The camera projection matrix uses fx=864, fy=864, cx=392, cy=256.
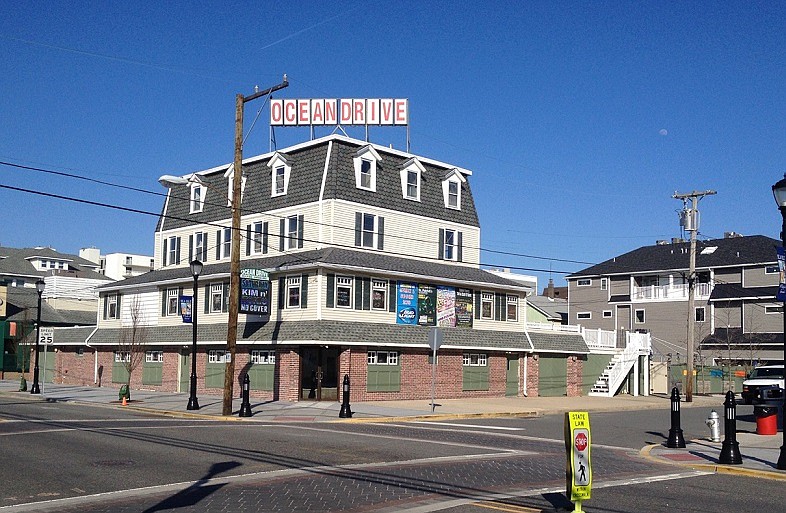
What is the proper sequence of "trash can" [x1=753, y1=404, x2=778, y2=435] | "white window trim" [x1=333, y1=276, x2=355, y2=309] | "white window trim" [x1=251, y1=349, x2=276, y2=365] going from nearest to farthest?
"trash can" [x1=753, y1=404, x2=778, y2=435] < "white window trim" [x1=333, y1=276, x2=355, y2=309] < "white window trim" [x1=251, y1=349, x2=276, y2=365]

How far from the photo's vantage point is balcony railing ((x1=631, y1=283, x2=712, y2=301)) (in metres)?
70.2

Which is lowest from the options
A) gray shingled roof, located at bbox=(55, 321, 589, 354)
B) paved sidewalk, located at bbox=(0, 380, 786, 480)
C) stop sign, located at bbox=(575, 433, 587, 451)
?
paved sidewalk, located at bbox=(0, 380, 786, 480)

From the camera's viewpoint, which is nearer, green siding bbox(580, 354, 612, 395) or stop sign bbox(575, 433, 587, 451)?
stop sign bbox(575, 433, 587, 451)

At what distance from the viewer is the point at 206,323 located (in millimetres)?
41312

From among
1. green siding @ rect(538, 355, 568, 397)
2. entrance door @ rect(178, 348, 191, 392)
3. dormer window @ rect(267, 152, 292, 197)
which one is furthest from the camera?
green siding @ rect(538, 355, 568, 397)

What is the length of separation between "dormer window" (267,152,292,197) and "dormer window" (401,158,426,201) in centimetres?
555

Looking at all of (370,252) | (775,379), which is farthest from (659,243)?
(370,252)

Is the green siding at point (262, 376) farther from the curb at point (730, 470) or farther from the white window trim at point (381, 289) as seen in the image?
the curb at point (730, 470)

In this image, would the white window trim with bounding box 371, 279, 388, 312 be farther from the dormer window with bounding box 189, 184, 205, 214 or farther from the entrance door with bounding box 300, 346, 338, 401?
the dormer window with bounding box 189, 184, 205, 214

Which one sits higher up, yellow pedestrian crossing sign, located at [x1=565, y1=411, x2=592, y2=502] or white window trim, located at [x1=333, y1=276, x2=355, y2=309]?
white window trim, located at [x1=333, y1=276, x2=355, y2=309]

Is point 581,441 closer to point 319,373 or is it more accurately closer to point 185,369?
point 319,373

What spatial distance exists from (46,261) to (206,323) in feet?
191

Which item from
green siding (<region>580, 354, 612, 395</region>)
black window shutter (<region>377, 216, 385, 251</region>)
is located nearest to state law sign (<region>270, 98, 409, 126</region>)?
black window shutter (<region>377, 216, 385, 251</region>)

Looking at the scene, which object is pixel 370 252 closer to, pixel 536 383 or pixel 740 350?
pixel 536 383
